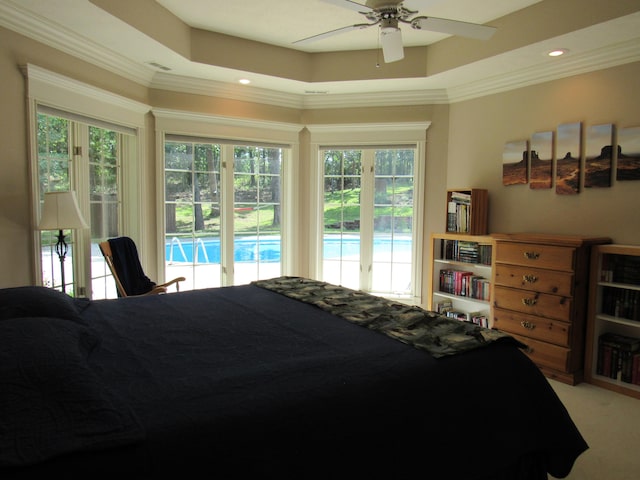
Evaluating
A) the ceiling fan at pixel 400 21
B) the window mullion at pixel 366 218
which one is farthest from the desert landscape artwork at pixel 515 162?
the ceiling fan at pixel 400 21

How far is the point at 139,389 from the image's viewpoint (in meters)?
1.37

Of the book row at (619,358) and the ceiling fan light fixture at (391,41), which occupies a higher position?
the ceiling fan light fixture at (391,41)

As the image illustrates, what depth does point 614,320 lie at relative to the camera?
304 cm

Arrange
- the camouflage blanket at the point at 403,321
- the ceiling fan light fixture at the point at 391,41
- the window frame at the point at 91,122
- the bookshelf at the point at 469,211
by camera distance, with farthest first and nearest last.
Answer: the bookshelf at the point at 469,211 → the window frame at the point at 91,122 → the ceiling fan light fixture at the point at 391,41 → the camouflage blanket at the point at 403,321

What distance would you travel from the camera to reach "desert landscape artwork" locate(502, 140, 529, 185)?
388 centimetres

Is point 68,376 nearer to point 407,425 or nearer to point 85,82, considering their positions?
point 407,425

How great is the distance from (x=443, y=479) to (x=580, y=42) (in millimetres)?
3175

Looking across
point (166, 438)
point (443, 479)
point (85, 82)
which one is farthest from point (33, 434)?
point (85, 82)

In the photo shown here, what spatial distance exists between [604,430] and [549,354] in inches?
29.2

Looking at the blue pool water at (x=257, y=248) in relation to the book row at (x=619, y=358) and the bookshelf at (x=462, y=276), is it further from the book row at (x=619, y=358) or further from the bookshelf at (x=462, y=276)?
the book row at (x=619, y=358)

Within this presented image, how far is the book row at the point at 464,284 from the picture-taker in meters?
3.93

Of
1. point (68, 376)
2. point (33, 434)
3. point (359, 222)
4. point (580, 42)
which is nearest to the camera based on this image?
point (33, 434)

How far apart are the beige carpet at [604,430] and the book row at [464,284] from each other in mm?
968

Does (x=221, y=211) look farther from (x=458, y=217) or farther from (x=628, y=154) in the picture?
(x=628, y=154)
